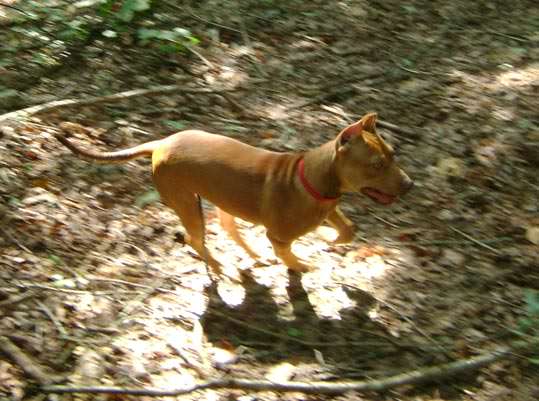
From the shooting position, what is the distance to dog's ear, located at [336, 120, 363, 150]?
453cm

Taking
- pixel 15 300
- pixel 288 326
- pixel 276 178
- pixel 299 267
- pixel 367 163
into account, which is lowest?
pixel 288 326

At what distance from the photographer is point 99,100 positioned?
21.7 ft

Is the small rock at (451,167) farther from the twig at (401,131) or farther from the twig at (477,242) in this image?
the twig at (477,242)

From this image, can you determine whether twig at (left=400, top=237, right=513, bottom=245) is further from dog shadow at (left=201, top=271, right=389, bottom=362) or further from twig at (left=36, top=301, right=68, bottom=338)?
twig at (left=36, top=301, right=68, bottom=338)

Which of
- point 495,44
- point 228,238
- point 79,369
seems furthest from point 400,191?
point 495,44

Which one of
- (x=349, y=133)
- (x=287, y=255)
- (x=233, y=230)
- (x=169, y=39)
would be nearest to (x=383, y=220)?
(x=287, y=255)

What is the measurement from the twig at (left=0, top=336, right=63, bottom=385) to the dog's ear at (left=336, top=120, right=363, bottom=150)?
2.36 m

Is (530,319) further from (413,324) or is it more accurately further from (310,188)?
(310,188)

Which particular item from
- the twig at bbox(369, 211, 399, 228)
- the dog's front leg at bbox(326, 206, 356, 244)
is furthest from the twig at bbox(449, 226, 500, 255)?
the dog's front leg at bbox(326, 206, 356, 244)

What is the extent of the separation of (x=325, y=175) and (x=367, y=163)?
32 cm

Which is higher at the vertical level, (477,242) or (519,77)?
(519,77)

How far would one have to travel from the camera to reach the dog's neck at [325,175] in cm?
471

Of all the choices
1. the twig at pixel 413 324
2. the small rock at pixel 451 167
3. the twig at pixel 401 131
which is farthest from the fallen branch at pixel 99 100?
the twig at pixel 413 324

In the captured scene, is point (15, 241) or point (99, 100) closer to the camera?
point (15, 241)
